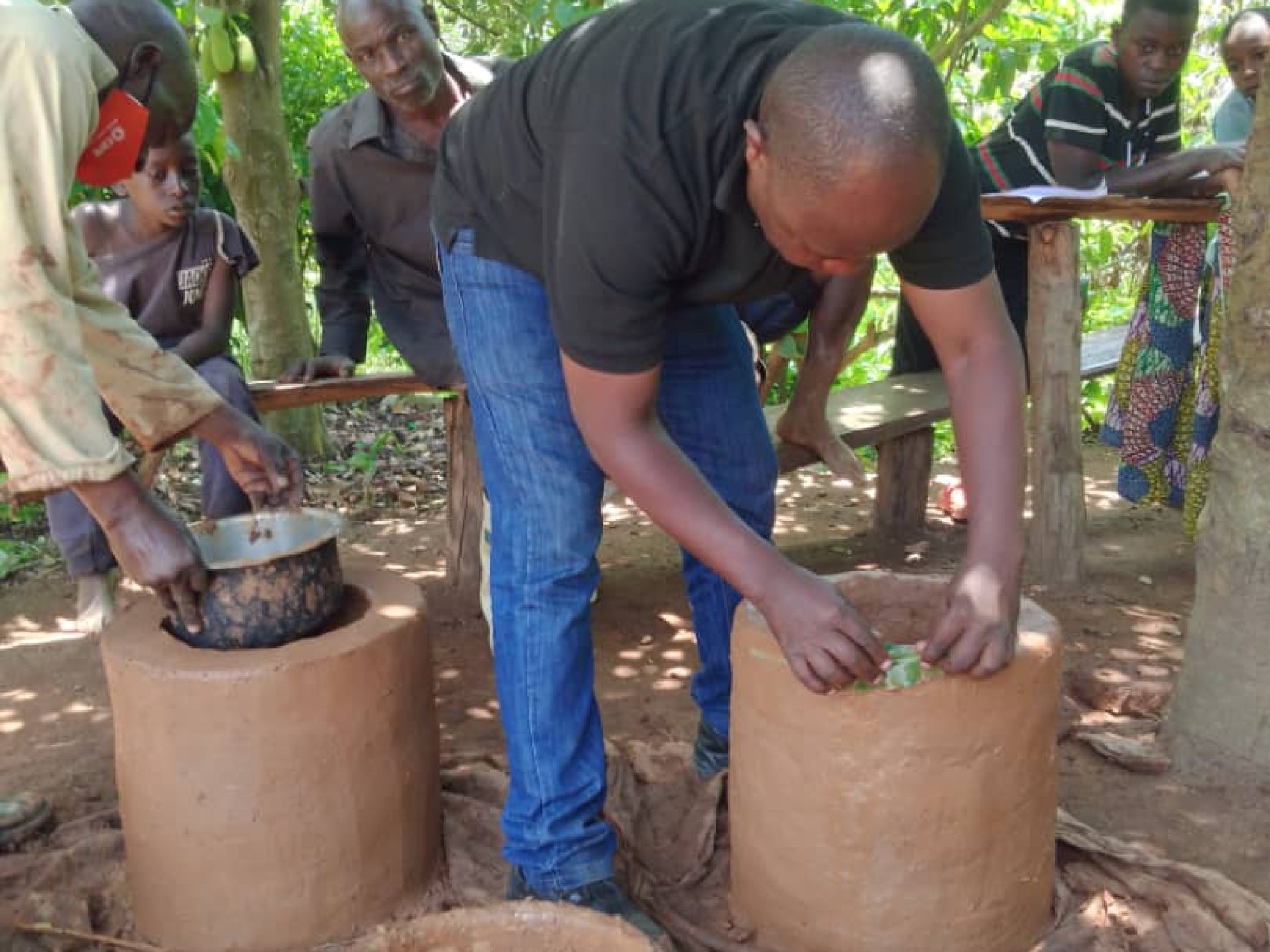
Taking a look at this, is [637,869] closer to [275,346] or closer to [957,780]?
[957,780]

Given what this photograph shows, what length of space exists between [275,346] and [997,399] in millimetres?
3931

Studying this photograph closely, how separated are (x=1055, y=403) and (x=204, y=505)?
2.61m

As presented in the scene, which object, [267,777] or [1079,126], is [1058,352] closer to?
[1079,126]

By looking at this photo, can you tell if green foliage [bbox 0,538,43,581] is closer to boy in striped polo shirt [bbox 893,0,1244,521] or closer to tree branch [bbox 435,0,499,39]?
tree branch [bbox 435,0,499,39]

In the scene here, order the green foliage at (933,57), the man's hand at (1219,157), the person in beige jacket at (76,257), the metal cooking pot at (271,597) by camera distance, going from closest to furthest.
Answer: the person in beige jacket at (76,257)
the metal cooking pot at (271,597)
the man's hand at (1219,157)
the green foliage at (933,57)

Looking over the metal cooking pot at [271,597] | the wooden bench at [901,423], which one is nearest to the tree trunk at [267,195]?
the wooden bench at [901,423]

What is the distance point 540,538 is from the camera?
2.00 m

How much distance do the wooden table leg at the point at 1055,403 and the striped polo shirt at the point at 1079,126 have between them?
29 cm

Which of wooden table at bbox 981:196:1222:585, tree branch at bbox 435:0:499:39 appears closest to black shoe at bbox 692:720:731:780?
wooden table at bbox 981:196:1222:585

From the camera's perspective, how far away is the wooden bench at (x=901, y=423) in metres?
4.05

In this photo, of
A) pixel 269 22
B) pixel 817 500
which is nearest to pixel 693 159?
pixel 817 500

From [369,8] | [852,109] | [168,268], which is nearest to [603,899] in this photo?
[852,109]

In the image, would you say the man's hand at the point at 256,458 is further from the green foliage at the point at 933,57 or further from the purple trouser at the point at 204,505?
the green foliage at the point at 933,57

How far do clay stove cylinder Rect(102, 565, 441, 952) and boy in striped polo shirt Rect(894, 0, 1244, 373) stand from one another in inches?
103
